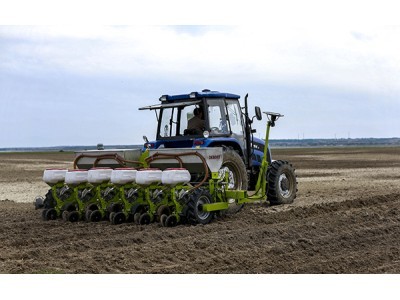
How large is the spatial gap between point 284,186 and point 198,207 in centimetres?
376

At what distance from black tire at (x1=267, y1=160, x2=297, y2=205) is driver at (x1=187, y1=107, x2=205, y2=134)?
6.76ft

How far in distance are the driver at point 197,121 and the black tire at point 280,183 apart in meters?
2.06

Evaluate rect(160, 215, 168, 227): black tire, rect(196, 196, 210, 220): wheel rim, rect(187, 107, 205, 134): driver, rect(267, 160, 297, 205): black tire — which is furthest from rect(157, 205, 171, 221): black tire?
rect(267, 160, 297, 205): black tire

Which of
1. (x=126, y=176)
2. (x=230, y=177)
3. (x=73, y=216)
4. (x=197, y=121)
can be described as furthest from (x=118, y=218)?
(x=197, y=121)

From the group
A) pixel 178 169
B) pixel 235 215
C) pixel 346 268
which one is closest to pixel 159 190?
pixel 178 169

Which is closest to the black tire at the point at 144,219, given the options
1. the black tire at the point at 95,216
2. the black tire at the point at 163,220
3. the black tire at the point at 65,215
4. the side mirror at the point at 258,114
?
the black tire at the point at 163,220

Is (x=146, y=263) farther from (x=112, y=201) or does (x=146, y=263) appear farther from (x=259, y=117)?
(x=259, y=117)

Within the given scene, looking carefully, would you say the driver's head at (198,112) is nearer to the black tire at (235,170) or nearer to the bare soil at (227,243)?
the black tire at (235,170)

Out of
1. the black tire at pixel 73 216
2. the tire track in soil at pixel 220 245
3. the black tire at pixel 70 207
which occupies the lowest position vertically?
the tire track in soil at pixel 220 245

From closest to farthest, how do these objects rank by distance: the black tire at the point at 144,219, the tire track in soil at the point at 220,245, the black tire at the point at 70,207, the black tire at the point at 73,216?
the tire track in soil at the point at 220,245 → the black tire at the point at 144,219 → the black tire at the point at 73,216 → the black tire at the point at 70,207

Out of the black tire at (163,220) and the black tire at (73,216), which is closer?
the black tire at (163,220)

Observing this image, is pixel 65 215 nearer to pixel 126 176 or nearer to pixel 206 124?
pixel 126 176

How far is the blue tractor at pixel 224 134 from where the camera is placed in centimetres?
1309

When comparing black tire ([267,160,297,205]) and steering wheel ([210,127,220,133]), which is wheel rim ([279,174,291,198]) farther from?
steering wheel ([210,127,220,133])
